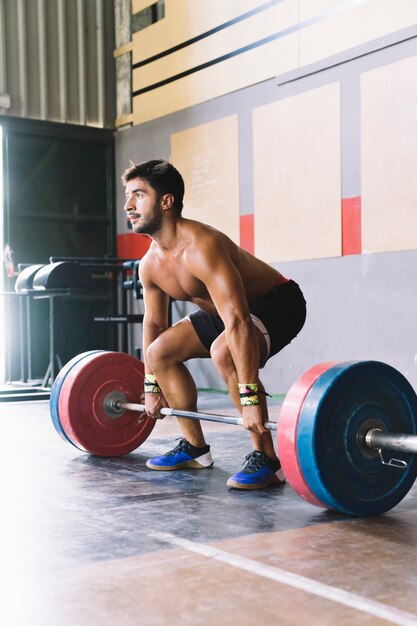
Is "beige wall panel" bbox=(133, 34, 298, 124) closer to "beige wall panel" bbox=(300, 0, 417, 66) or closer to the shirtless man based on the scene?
"beige wall panel" bbox=(300, 0, 417, 66)

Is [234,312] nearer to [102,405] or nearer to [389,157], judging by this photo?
[102,405]

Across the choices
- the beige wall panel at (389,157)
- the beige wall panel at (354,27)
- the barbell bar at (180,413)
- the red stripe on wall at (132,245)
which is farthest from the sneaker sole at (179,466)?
the red stripe on wall at (132,245)

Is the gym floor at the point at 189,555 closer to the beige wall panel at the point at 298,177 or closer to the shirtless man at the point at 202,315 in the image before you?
the shirtless man at the point at 202,315

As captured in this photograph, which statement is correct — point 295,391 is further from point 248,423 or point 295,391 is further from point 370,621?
point 370,621


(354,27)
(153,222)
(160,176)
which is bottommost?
(153,222)

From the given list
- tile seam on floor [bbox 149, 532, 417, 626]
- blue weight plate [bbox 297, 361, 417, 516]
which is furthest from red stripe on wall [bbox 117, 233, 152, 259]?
tile seam on floor [bbox 149, 532, 417, 626]

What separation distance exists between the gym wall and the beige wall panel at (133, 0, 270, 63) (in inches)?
0.6

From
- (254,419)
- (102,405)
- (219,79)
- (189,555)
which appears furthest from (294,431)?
(219,79)

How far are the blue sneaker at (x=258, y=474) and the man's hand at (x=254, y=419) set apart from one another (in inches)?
9.9

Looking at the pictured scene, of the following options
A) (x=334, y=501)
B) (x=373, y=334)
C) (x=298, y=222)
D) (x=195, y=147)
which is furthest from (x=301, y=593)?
(x=195, y=147)

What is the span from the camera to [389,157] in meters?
4.97

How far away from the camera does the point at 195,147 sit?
676 cm

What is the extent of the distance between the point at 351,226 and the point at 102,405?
A: 2.64m

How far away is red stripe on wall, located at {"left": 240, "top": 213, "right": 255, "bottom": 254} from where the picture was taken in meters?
6.14
